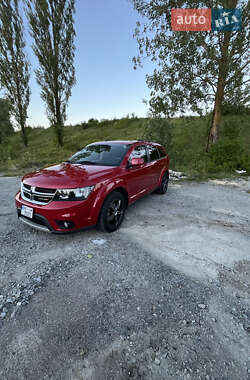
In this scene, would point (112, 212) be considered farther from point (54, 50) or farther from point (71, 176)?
point (54, 50)

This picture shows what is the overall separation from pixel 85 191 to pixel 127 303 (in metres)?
1.50

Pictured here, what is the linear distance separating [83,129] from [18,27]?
11.6 meters

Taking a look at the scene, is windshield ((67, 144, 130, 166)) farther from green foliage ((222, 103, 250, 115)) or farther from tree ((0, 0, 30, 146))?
tree ((0, 0, 30, 146))

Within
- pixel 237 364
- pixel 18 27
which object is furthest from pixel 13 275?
pixel 18 27

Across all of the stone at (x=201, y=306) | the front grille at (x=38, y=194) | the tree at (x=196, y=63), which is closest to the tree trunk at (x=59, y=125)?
the tree at (x=196, y=63)

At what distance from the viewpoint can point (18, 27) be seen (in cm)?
1541

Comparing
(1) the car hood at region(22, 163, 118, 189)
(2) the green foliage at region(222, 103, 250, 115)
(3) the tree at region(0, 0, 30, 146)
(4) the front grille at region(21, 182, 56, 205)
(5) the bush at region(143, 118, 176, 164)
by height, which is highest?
(3) the tree at region(0, 0, 30, 146)

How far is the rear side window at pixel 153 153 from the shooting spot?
166 inches

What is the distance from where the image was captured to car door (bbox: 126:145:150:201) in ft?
11.1

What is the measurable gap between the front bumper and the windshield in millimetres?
1041

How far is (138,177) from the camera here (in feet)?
11.9

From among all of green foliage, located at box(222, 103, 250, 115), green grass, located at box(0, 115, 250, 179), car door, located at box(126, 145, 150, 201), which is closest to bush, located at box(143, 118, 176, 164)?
green grass, located at box(0, 115, 250, 179)

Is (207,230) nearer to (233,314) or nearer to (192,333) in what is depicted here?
(233,314)

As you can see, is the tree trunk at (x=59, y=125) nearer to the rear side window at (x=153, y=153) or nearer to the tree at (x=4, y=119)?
the tree at (x=4, y=119)
